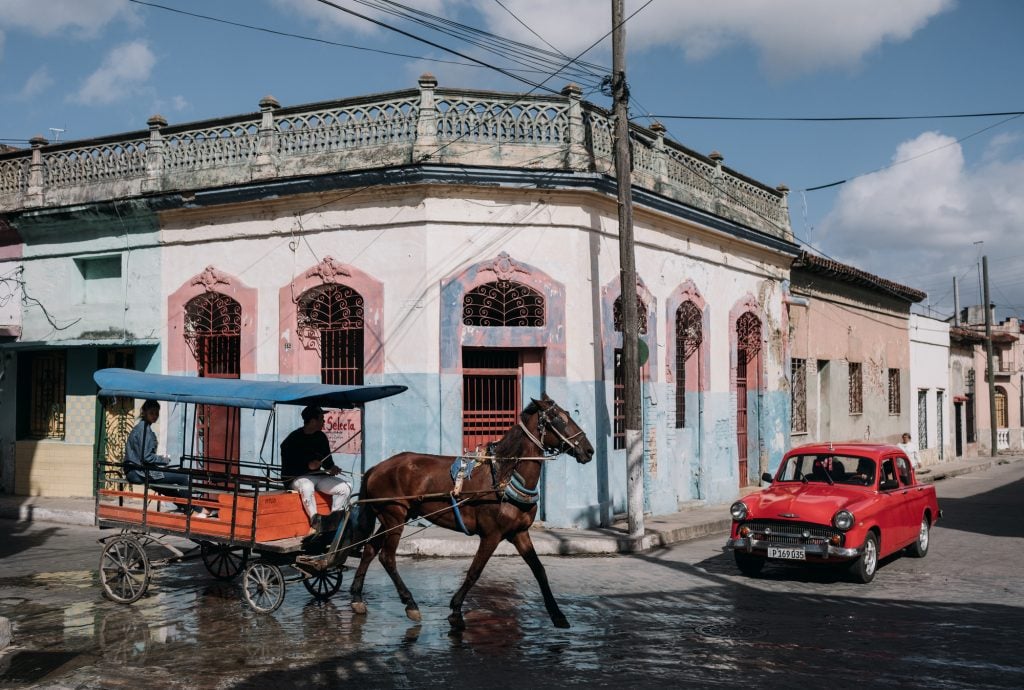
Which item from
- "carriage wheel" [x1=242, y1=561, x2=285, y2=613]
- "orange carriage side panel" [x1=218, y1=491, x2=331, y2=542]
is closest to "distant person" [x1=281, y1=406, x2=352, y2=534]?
"orange carriage side panel" [x1=218, y1=491, x2=331, y2=542]

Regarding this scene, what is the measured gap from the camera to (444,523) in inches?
372

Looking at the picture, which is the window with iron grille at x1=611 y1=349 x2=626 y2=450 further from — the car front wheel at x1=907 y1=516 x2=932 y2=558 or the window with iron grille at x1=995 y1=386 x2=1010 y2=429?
the window with iron grille at x1=995 y1=386 x2=1010 y2=429

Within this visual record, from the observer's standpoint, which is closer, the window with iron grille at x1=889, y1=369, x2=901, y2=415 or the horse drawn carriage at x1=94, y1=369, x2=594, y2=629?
the horse drawn carriage at x1=94, y1=369, x2=594, y2=629

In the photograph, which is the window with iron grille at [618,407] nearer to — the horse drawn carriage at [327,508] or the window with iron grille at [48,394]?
the horse drawn carriage at [327,508]

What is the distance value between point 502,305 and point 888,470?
6.30 metres

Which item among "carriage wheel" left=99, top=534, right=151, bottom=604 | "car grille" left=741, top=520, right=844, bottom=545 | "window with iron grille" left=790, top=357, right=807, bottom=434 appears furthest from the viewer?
"window with iron grille" left=790, top=357, right=807, bottom=434

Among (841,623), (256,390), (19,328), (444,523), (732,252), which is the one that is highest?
(732,252)

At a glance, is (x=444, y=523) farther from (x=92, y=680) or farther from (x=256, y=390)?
(x=92, y=680)

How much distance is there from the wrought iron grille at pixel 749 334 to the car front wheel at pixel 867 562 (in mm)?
10212

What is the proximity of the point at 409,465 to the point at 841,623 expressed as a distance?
173 inches

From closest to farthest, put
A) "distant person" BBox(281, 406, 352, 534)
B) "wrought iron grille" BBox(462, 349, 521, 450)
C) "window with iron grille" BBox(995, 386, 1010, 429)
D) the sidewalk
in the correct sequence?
"distant person" BBox(281, 406, 352, 534), the sidewalk, "wrought iron grille" BBox(462, 349, 521, 450), "window with iron grille" BBox(995, 386, 1010, 429)

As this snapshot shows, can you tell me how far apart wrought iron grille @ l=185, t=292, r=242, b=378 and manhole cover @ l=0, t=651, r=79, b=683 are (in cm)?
937

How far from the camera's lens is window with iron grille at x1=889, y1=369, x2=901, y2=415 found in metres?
30.6

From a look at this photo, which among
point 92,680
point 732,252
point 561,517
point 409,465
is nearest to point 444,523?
point 409,465
